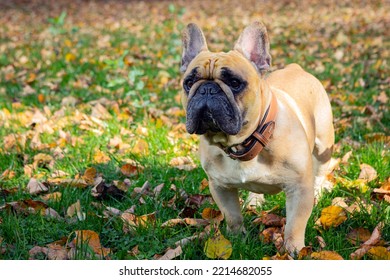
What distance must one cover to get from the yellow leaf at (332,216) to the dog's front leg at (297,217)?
0.31 meters

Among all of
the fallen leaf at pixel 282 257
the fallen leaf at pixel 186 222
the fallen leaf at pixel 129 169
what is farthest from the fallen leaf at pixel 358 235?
the fallen leaf at pixel 129 169

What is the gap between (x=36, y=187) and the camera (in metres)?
4.04

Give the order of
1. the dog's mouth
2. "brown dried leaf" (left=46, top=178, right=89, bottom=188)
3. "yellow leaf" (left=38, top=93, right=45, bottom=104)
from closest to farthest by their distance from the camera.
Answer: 1. the dog's mouth
2. "brown dried leaf" (left=46, top=178, right=89, bottom=188)
3. "yellow leaf" (left=38, top=93, right=45, bottom=104)

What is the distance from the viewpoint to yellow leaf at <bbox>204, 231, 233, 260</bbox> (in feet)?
9.71

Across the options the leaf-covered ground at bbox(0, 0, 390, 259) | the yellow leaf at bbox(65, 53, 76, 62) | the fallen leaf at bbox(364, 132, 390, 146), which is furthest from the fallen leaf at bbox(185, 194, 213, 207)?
the yellow leaf at bbox(65, 53, 76, 62)

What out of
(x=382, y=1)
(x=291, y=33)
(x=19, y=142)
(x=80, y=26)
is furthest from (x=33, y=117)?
(x=382, y=1)

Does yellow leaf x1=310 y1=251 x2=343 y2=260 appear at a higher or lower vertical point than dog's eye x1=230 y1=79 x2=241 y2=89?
lower

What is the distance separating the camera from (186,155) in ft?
15.2

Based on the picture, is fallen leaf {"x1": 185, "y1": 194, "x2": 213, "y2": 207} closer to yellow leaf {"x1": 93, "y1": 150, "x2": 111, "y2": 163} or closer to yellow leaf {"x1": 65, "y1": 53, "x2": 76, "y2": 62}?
yellow leaf {"x1": 93, "y1": 150, "x2": 111, "y2": 163}

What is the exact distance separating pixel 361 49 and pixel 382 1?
693cm

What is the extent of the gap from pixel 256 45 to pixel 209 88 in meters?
0.48

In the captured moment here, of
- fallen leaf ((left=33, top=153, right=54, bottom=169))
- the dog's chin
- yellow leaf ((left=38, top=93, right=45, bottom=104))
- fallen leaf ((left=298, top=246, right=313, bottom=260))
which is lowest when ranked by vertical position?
yellow leaf ((left=38, top=93, right=45, bottom=104))

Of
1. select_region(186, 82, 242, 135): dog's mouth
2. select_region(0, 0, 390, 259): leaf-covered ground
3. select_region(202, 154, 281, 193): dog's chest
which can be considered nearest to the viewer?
select_region(186, 82, 242, 135): dog's mouth

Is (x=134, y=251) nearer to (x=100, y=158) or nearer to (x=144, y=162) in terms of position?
(x=144, y=162)
